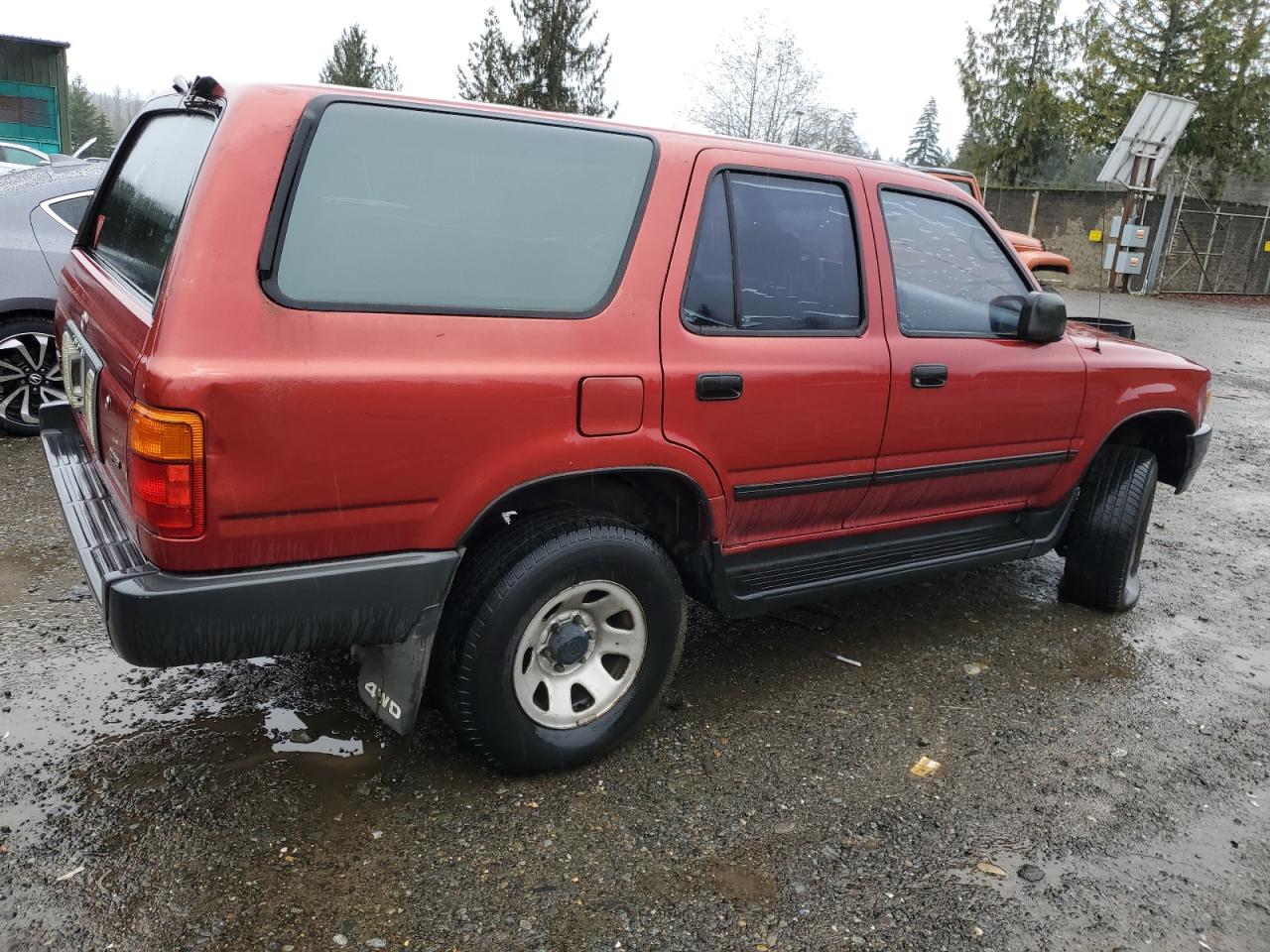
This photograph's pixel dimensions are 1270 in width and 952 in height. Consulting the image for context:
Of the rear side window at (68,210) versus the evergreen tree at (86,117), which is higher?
the evergreen tree at (86,117)

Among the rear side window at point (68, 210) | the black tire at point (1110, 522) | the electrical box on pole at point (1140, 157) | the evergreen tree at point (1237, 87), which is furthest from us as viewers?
the evergreen tree at point (1237, 87)

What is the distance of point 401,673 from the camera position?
256 cm

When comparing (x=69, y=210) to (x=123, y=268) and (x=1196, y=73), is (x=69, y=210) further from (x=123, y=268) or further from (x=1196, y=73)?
(x=1196, y=73)

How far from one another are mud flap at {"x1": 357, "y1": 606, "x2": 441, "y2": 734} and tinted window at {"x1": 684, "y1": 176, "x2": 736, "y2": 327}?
116 centimetres

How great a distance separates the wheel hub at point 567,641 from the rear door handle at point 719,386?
757 mm

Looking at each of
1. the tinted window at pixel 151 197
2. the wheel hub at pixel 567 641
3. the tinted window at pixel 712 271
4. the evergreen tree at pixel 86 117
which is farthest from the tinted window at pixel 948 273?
the evergreen tree at pixel 86 117

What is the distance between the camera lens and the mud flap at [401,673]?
2512 millimetres

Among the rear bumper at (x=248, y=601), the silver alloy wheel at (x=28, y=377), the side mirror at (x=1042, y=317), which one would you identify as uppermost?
the side mirror at (x=1042, y=317)

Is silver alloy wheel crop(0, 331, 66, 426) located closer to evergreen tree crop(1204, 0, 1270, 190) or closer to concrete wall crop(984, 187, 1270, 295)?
concrete wall crop(984, 187, 1270, 295)

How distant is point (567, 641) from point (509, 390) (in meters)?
0.77

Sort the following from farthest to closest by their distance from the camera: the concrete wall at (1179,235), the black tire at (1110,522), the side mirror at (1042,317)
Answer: the concrete wall at (1179,235)
the black tire at (1110,522)
the side mirror at (1042,317)

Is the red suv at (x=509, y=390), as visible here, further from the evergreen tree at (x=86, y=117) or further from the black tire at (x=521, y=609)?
the evergreen tree at (x=86, y=117)

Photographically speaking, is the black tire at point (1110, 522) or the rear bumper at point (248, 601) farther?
the black tire at point (1110, 522)

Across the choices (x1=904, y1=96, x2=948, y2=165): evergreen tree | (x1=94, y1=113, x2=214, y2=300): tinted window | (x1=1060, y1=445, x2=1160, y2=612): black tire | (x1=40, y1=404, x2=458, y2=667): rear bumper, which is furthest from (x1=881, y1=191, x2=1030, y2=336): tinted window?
(x1=904, y1=96, x2=948, y2=165): evergreen tree
